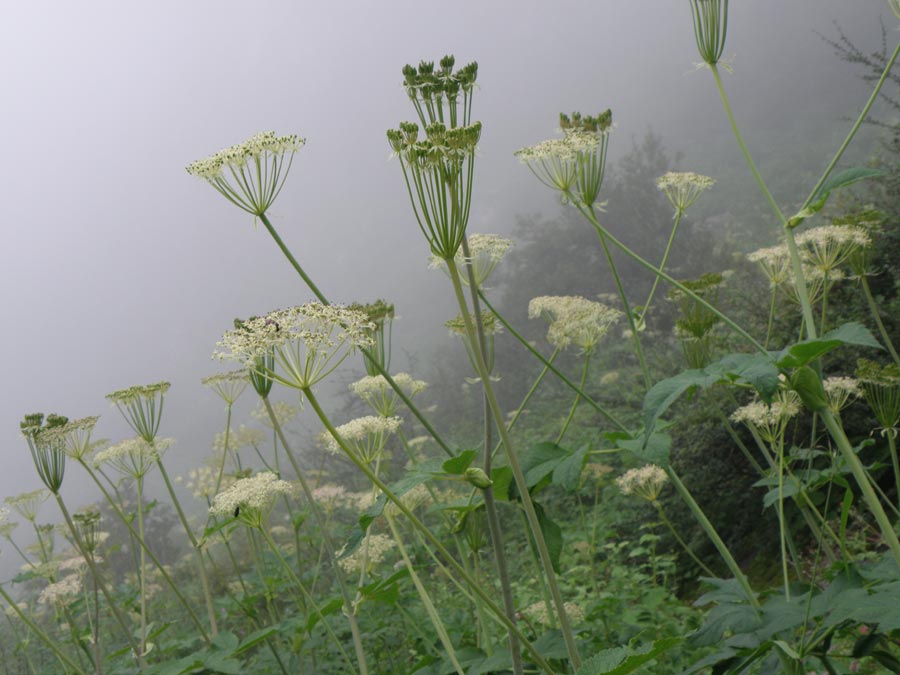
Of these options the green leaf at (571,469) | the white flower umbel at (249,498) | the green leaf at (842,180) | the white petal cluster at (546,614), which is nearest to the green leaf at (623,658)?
the green leaf at (571,469)

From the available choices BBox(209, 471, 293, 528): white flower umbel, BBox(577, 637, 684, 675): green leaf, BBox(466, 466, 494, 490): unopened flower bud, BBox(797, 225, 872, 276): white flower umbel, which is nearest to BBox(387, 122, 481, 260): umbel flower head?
BBox(466, 466, 494, 490): unopened flower bud

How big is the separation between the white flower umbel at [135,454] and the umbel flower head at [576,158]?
217 centimetres

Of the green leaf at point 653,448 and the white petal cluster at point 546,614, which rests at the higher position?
the green leaf at point 653,448

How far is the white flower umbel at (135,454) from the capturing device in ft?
10.8

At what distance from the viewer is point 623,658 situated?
4.55ft

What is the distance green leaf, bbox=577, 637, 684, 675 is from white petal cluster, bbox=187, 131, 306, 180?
5.54 ft

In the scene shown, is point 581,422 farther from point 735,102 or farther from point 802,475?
point 735,102

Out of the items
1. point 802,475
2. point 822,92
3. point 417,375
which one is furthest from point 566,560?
point 822,92

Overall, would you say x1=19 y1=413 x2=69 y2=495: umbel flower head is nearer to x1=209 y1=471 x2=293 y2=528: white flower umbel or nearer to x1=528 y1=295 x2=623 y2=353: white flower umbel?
x1=209 y1=471 x2=293 y2=528: white flower umbel

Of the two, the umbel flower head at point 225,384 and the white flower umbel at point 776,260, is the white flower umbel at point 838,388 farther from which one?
the umbel flower head at point 225,384

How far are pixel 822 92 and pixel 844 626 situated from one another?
98.7ft

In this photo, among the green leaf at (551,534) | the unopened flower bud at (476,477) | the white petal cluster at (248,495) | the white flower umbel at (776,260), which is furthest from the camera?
the white flower umbel at (776,260)

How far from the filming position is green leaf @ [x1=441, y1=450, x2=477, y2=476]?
4.96ft

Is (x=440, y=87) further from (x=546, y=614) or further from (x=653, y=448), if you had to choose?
(x=546, y=614)
